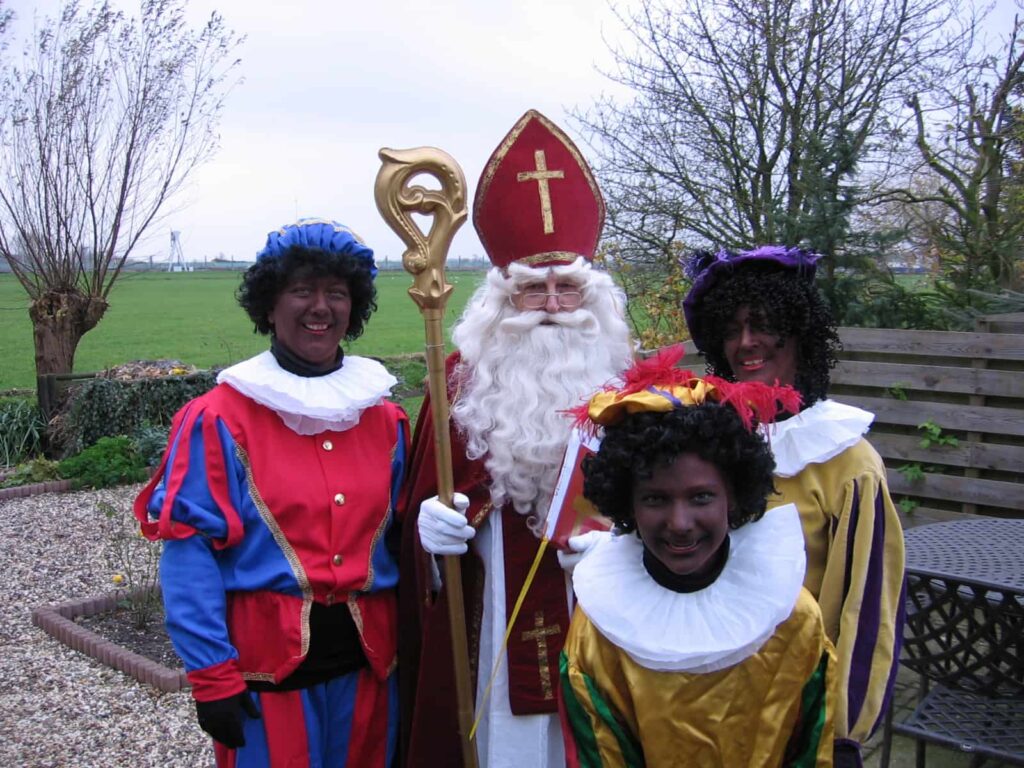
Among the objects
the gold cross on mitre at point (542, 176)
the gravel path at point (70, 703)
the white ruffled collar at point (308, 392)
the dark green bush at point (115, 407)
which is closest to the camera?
the white ruffled collar at point (308, 392)

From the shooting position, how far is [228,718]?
2240 mm

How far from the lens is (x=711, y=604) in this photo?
5.96 feet

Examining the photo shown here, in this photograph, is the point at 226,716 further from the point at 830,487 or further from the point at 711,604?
the point at 830,487

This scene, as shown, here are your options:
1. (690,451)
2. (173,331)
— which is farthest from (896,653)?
(173,331)

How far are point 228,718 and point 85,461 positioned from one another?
7.35m

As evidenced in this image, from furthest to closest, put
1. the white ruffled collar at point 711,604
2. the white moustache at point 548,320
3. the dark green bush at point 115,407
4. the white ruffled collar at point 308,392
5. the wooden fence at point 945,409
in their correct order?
the dark green bush at point 115,407
the wooden fence at point 945,409
the white moustache at point 548,320
the white ruffled collar at point 308,392
the white ruffled collar at point 711,604

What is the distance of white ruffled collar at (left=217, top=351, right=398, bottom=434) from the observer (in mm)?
2404

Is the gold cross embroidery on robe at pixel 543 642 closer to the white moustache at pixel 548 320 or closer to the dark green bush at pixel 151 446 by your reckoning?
the white moustache at pixel 548 320

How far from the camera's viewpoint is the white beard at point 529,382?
2.79 metres

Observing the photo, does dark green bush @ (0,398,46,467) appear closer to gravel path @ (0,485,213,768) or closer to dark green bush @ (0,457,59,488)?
dark green bush @ (0,457,59,488)

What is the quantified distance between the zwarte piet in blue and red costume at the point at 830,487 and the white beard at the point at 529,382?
66 centimetres

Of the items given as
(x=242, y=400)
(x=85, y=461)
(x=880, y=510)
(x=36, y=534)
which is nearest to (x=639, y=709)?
(x=880, y=510)

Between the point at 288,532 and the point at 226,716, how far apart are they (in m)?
0.45

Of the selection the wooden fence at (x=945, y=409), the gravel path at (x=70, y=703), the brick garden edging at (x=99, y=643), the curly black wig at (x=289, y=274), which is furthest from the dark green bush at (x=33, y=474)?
the curly black wig at (x=289, y=274)
